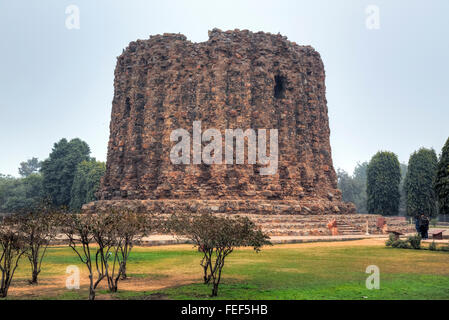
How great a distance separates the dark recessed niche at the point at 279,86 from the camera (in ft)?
96.4

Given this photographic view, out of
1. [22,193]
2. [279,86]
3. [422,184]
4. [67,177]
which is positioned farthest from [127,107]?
[22,193]

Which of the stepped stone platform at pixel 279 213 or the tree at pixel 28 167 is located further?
the tree at pixel 28 167

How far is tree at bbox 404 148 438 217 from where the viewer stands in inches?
1565

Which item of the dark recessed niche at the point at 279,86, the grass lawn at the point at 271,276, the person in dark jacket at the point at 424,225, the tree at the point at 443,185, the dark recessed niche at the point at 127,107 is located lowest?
the grass lawn at the point at 271,276

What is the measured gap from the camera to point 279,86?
29.8m

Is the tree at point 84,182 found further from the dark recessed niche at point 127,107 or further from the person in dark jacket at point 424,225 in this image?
the person in dark jacket at point 424,225

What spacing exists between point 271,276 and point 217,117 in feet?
57.6

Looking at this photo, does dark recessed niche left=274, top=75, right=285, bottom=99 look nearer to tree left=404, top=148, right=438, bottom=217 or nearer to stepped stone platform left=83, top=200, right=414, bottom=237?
stepped stone platform left=83, top=200, right=414, bottom=237

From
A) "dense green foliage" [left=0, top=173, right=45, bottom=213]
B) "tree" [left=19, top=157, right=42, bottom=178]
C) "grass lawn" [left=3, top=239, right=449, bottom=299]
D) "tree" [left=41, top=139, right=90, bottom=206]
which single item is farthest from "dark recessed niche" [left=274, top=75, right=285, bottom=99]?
"tree" [left=19, top=157, right=42, bottom=178]

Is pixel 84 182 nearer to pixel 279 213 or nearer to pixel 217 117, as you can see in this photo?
pixel 217 117

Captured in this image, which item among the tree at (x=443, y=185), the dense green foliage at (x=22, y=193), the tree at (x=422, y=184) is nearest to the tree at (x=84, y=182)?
the dense green foliage at (x=22, y=193)

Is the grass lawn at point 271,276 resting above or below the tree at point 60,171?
below

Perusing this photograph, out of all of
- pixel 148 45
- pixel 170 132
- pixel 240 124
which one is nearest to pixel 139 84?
pixel 148 45

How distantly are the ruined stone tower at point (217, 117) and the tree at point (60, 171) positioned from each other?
965 inches
